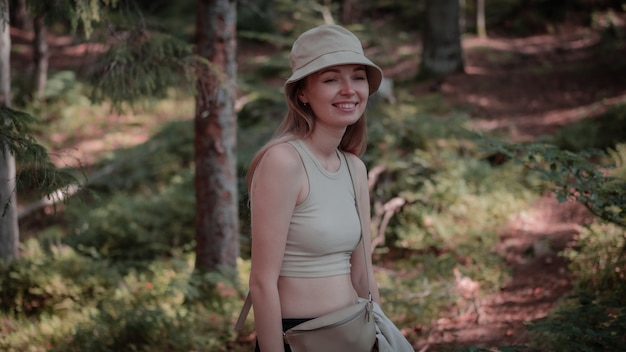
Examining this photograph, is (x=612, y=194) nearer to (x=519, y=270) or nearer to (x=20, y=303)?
(x=519, y=270)

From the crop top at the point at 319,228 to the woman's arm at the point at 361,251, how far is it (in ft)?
0.55

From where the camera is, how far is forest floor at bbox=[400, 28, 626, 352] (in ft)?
17.6

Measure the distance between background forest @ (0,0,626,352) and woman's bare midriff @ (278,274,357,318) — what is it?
0.71 meters

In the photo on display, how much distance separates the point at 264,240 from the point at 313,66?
795 millimetres

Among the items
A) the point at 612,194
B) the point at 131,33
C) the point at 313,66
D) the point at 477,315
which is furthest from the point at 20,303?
the point at 612,194

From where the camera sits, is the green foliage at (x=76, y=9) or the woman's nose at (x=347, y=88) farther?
the green foliage at (x=76, y=9)

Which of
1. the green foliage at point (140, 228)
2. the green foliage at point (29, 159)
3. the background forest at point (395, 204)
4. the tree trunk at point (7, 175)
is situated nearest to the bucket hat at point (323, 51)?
the background forest at point (395, 204)

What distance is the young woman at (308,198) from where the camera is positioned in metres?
2.43

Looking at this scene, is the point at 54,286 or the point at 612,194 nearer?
the point at 612,194

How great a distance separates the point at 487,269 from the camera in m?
6.45

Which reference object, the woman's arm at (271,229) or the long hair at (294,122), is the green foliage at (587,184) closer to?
the long hair at (294,122)

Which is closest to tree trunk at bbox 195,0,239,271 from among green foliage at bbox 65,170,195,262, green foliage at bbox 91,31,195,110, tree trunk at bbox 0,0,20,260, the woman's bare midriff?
green foliage at bbox 91,31,195,110

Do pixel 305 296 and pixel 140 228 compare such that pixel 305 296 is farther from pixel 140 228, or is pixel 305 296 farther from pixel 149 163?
pixel 149 163

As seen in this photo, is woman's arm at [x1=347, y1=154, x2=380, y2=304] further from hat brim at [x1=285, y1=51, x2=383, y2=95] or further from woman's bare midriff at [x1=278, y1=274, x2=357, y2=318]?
hat brim at [x1=285, y1=51, x2=383, y2=95]
